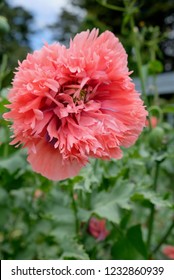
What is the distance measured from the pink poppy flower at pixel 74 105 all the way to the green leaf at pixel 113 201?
30 centimetres

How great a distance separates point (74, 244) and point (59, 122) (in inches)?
13.7

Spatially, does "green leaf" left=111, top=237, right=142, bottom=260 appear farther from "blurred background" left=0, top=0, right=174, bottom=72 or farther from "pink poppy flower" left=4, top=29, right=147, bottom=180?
"blurred background" left=0, top=0, right=174, bottom=72

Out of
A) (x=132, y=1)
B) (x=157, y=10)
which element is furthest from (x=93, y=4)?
(x=132, y=1)

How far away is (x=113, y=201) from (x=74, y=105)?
0.39 metres

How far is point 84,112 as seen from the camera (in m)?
0.65

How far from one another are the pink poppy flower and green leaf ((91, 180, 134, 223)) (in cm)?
→ 30

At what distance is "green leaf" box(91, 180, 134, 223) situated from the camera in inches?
37.4

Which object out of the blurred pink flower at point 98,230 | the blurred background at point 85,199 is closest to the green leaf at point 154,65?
the blurred background at point 85,199

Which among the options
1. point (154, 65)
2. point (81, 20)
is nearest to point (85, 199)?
point (154, 65)

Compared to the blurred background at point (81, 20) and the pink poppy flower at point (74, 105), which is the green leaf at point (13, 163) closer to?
the pink poppy flower at point (74, 105)

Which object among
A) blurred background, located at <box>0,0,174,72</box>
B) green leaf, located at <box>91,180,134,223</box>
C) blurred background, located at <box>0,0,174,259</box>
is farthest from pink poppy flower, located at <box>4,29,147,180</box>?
blurred background, located at <box>0,0,174,72</box>

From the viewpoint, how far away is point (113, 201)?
987 mm

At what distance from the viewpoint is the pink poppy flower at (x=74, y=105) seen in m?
0.63

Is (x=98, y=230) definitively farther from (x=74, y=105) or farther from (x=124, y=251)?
(x=74, y=105)
